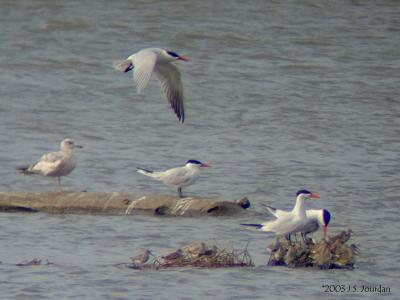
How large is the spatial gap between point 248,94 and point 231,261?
1078cm

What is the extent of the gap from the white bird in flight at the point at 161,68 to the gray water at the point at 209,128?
1.20 metres

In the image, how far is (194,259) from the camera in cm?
1228

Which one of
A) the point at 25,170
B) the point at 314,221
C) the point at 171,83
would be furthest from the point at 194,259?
the point at 25,170

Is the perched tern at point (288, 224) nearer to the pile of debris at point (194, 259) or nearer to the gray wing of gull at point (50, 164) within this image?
the pile of debris at point (194, 259)

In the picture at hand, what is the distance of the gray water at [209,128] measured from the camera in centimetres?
1216

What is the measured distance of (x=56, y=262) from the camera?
12.5m

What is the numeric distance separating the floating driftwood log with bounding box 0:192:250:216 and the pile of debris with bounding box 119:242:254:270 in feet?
6.61

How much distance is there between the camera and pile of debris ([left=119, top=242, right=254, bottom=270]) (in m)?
12.2

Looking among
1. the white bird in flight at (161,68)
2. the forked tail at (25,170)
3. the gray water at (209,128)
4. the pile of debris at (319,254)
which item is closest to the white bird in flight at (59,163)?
the forked tail at (25,170)

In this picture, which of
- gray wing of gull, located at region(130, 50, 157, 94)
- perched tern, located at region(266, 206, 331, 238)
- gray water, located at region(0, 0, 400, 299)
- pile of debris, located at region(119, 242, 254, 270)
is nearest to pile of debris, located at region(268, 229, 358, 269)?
gray water, located at region(0, 0, 400, 299)

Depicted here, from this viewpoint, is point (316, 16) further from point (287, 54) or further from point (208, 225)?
point (208, 225)

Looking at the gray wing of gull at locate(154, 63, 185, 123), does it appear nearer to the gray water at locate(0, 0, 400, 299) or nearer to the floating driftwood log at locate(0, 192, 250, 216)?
the gray water at locate(0, 0, 400, 299)

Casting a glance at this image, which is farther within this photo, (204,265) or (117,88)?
(117,88)

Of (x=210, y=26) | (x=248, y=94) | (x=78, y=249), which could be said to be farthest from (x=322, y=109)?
(x=78, y=249)
